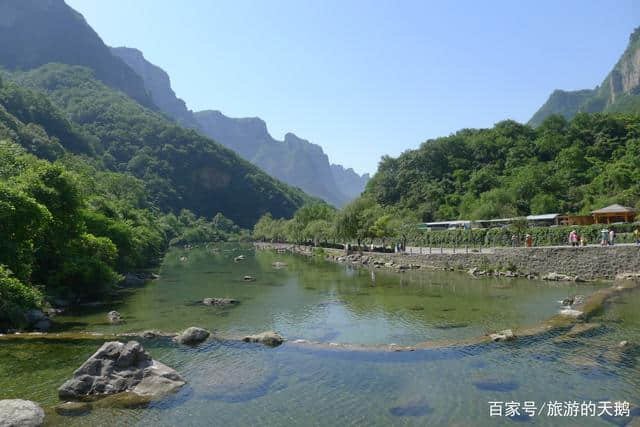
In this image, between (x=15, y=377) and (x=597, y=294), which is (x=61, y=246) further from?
(x=597, y=294)

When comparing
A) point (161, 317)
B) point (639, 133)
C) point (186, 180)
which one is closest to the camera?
point (161, 317)

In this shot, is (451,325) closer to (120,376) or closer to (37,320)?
(120,376)

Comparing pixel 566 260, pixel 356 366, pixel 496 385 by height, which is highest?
pixel 566 260

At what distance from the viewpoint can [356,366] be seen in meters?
17.2

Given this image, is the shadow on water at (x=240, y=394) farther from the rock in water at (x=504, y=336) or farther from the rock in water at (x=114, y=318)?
the rock in water at (x=114, y=318)

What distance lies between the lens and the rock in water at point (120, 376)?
14164mm

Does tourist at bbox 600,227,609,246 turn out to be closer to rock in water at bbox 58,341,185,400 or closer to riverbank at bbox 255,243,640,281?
riverbank at bbox 255,243,640,281

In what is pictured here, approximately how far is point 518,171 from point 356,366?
89.1 meters

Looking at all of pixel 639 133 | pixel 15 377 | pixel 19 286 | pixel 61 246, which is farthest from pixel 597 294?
pixel 639 133

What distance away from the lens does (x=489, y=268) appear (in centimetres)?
4412

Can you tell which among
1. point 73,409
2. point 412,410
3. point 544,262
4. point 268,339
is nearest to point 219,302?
point 268,339

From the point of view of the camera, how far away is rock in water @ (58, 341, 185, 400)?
14.2 meters

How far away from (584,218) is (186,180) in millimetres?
166012

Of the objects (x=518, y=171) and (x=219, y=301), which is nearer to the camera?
(x=219, y=301)
